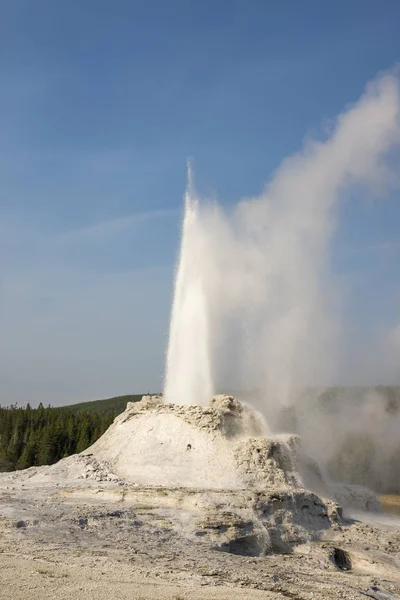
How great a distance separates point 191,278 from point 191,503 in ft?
51.0

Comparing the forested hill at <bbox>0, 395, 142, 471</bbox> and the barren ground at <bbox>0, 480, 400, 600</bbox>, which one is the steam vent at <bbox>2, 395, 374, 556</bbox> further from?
the forested hill at <bbox>0, 395, 142, 471</bbox>

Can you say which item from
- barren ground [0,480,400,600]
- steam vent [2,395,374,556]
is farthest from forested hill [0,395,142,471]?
barren ground [0,480,400,600]

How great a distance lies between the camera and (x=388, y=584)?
688 inches

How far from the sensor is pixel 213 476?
24.7 metres

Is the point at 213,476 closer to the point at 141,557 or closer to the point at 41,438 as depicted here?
the point at 141,557

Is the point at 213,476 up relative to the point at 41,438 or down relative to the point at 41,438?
down

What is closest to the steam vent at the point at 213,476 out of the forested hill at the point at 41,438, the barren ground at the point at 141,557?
the barren ground at the point at 141,557

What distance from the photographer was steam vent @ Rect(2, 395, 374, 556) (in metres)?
20.3

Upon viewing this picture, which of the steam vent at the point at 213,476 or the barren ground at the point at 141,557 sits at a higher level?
the steam vent at the point at 213,476

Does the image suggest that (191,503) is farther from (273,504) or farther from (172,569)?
(172,569)

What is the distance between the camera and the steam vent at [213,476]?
20.3m

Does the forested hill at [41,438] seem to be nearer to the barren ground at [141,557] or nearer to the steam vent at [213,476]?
the steam vent at [213,476]

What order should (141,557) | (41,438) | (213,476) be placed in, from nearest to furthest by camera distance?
(141,557)
(213,476)
(41,438)

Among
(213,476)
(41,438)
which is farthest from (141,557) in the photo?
(41,438)
